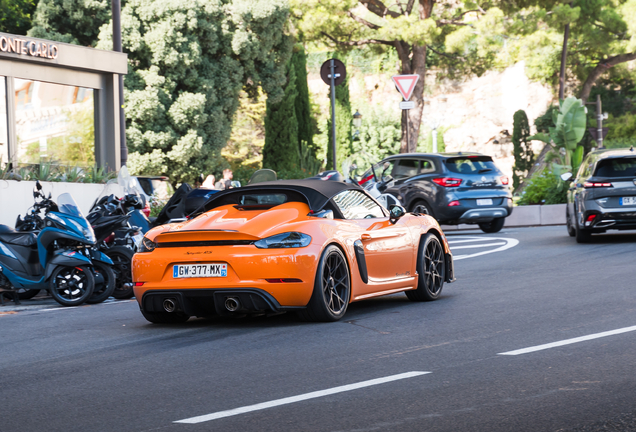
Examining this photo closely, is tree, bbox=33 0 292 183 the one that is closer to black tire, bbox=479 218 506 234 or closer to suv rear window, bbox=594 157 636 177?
black tire, bbox=479 218 506 234

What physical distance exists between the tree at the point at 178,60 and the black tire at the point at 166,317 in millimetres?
24757

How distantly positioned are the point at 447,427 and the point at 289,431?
760mm

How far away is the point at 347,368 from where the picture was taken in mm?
6336

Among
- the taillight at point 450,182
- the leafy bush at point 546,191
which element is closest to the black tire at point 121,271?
the taillight at point 450,182

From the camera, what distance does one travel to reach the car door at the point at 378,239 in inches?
357

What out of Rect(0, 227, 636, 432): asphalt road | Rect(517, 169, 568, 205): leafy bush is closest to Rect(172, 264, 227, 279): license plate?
Rect(0, 227, 636, 432): asphalt road

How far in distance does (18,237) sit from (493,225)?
39.3ft

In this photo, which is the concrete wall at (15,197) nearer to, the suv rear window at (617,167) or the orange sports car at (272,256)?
the orange sports car at (272,256)

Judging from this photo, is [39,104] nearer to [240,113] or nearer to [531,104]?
[240,113]

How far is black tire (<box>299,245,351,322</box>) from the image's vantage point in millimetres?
8227

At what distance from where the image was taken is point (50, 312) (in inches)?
412

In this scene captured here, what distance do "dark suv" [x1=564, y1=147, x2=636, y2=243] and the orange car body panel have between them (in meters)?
8.05

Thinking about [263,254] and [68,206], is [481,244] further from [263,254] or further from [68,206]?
[263,254]

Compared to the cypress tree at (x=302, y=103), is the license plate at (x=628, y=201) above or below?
below
